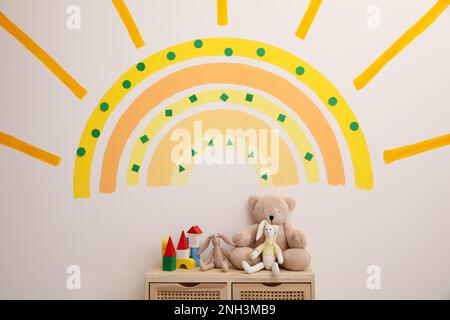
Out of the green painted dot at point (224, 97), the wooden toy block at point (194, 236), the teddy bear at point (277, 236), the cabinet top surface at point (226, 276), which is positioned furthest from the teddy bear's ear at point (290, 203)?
the green painted dot at point (224, 97)

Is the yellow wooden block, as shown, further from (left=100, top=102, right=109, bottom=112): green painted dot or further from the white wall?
(left=100, top=102, right=109, bottom=112): green painted dot

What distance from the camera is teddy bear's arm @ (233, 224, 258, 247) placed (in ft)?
9.59

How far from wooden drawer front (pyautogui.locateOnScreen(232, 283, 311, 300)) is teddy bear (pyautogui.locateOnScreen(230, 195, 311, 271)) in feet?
0.32

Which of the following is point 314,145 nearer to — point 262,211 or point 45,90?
point 262,211

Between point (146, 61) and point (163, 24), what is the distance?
201 mm

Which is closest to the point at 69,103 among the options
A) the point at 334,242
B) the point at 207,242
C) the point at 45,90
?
the point at 45,90

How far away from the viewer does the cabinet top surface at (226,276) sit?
9.16ft

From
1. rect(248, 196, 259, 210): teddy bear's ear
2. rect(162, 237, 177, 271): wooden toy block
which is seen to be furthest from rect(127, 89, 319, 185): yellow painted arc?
rect(162, 237, 177, 271): wooden toy block

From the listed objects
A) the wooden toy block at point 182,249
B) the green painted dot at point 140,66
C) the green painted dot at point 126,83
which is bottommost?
the wooden toy block at point 182,249

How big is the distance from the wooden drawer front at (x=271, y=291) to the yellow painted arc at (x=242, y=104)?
1.79 feet

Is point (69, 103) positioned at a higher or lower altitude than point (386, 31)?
lower

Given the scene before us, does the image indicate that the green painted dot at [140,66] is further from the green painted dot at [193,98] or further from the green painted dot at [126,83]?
the green painted dot at [193,98]

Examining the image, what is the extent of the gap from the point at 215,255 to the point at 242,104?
74cm
